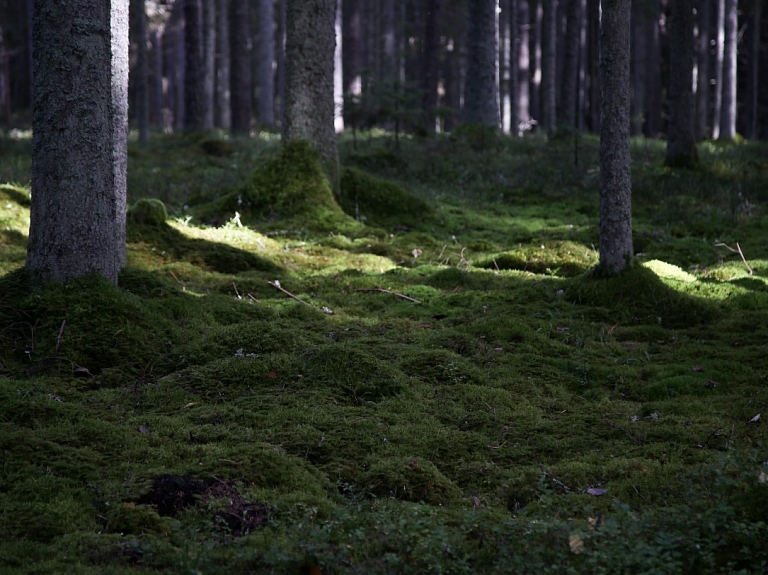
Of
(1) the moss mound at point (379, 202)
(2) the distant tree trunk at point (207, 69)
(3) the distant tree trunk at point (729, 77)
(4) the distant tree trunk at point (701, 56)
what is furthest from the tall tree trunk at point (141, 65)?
(4) the distant tree trunk at point (701, 56)

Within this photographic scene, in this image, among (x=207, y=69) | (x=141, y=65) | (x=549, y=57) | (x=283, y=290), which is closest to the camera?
(x=283, y=290)

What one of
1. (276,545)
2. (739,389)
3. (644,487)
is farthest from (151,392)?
(739,389)

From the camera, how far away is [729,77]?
24203mm

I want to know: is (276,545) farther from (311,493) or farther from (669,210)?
(669,210)

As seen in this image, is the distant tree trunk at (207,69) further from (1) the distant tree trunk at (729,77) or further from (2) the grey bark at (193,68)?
(1) the distant tree trunk at (729,77)

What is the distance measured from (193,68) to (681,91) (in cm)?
1387

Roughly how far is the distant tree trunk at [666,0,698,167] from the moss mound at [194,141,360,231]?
8391 millimetres

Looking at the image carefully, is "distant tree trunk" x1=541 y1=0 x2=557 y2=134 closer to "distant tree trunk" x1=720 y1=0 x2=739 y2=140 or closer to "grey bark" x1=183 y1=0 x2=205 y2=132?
"distant tree trunk" x1=720 y1=0 x2=739 y2=140

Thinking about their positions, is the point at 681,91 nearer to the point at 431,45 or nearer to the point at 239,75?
the point at 431,45

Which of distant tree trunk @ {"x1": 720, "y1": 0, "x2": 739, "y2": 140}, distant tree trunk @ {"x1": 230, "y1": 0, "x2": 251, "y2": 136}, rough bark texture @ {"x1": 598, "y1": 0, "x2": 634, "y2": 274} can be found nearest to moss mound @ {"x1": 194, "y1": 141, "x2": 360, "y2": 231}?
rough bark texture @ {"x1": 598, "y1": 0, "x2": 634, "y2": 274}

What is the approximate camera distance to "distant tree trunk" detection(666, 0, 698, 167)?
1550 cm

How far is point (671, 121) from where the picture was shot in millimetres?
15852

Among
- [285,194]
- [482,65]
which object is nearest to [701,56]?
[482,65]

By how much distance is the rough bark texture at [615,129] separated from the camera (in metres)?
7.15
